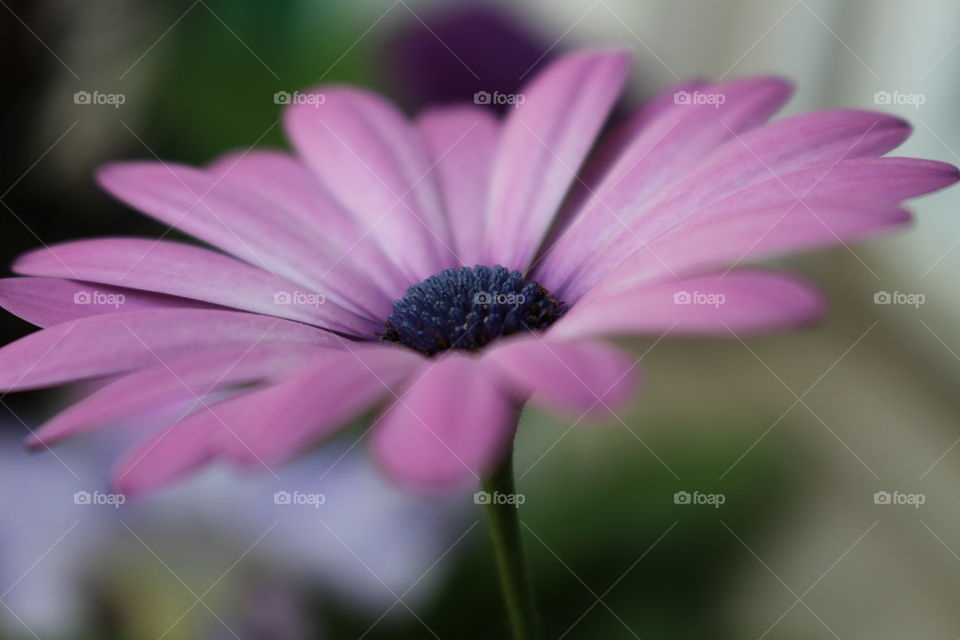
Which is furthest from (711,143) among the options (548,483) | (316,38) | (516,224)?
(316,38)

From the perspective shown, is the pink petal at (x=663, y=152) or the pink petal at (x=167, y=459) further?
the pink petal at (x=663, y=152)

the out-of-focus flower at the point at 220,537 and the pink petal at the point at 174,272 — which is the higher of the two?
the pink petal at the point at 174,272

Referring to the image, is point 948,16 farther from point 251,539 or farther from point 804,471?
point 251,539
